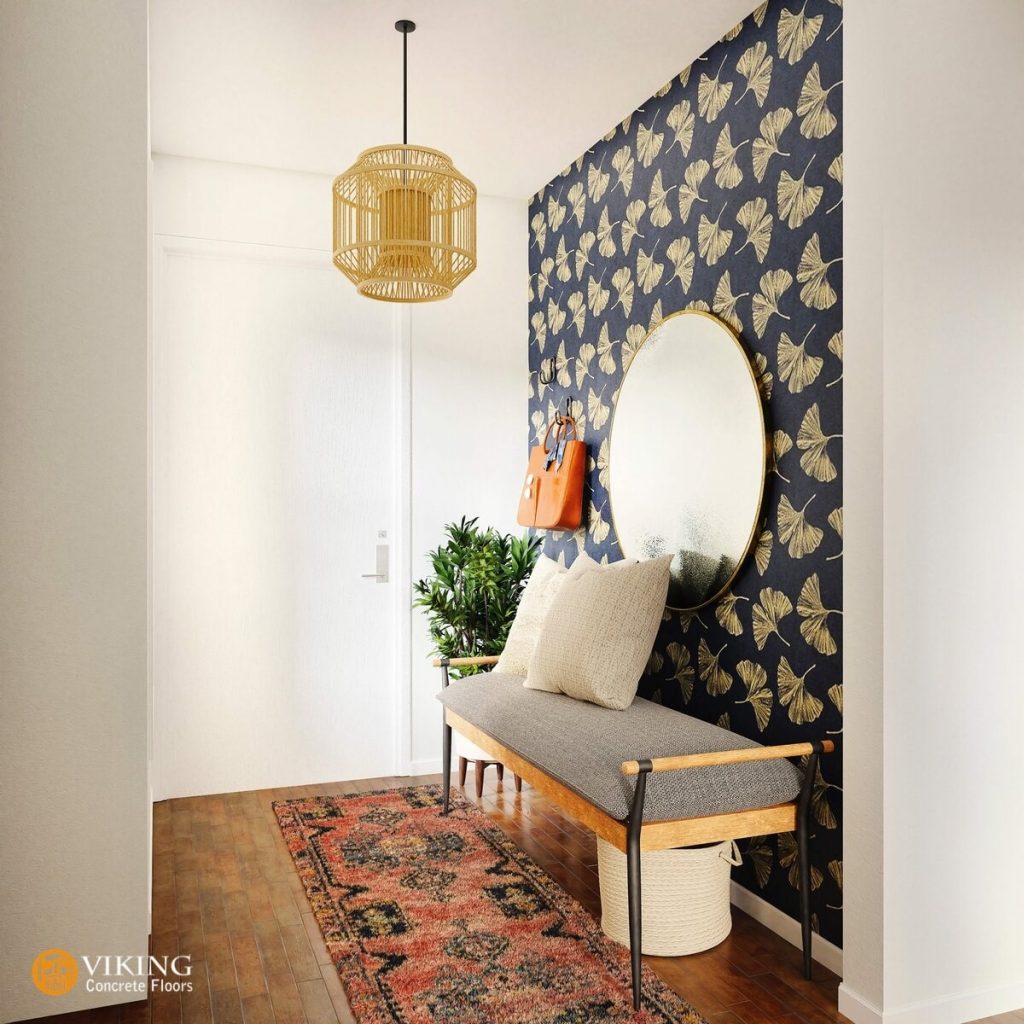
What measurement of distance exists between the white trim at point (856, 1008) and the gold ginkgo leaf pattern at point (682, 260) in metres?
2.20

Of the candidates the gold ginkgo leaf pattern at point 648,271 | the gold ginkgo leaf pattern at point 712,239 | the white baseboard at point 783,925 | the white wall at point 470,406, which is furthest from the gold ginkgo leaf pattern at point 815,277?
the white wall at point 470,406

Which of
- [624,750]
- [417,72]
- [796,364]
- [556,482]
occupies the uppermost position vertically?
[417,72]

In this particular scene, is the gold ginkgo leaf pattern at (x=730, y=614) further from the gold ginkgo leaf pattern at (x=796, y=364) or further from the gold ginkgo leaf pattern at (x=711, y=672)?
the gold ginkgo leaf pattern at (x=796, y=364)

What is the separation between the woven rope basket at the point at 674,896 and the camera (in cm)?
249

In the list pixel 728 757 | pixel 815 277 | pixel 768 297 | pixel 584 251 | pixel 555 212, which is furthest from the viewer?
pixel 555 212

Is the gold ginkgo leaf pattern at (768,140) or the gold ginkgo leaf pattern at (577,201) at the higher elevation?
the gold ginkgo leaf pattern at (577,201)

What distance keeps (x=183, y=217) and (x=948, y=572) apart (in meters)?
3.43

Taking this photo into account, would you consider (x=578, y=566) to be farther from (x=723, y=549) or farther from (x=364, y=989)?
(x=364, y=989)

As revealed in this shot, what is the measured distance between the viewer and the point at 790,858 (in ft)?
8.71

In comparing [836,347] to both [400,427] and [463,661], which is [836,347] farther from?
[400,427]

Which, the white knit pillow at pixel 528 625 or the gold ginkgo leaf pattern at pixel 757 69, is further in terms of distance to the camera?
the white knit pillow at pixel 528 625

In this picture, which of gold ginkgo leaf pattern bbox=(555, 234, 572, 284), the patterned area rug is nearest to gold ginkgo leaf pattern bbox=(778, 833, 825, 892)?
the patterned area rug

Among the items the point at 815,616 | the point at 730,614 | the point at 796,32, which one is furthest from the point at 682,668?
the point at 796,32

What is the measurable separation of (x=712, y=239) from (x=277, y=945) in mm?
2577
